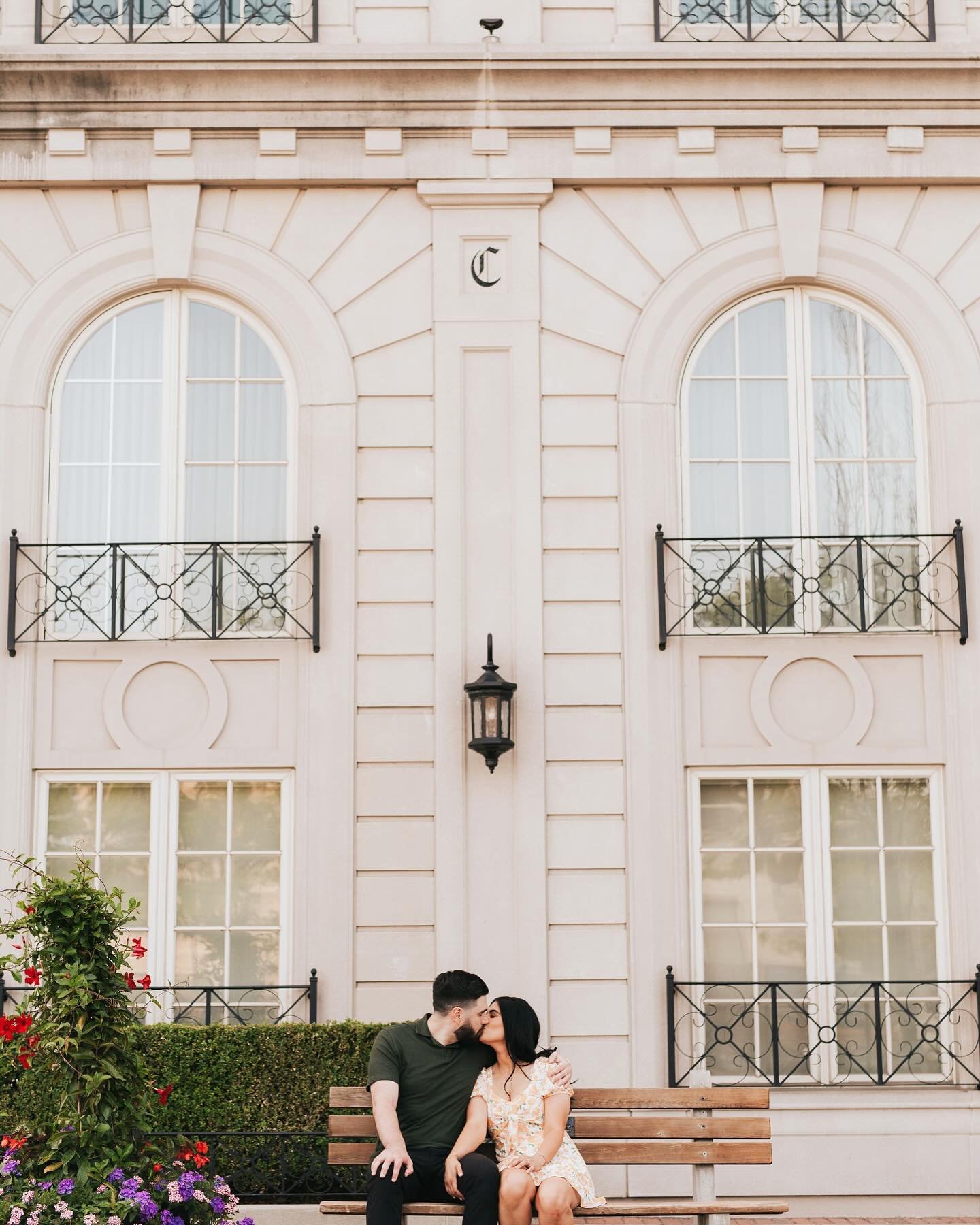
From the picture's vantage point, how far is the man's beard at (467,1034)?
293 inches

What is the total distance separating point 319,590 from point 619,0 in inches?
187

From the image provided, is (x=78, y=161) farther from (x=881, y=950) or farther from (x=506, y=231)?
(x=881, y=950)

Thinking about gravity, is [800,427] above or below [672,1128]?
above

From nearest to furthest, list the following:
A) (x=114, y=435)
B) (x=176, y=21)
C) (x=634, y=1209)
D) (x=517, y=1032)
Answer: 1. (x=634, y=1209)
2. (x=517, y=1032)
3. (x=114, y=435)
4. (x=176, y=21)

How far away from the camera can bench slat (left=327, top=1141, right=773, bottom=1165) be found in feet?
24.9

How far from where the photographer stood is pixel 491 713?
9547 mm

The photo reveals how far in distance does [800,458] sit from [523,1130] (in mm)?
5215

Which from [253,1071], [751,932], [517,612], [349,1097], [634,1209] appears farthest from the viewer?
[517,612]

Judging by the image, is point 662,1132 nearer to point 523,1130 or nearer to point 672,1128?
point 672,1128

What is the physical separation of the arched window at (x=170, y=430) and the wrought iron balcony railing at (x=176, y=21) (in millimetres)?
1875

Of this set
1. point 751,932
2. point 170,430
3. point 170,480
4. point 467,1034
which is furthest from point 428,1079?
point 170,430

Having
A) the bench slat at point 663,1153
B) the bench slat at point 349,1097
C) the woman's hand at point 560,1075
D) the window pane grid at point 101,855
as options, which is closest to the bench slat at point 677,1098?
the bench slat at point 663,1153

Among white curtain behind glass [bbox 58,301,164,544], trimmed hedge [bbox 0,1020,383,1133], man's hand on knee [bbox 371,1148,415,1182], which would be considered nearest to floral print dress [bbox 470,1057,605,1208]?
man's hand on knee [bbox 371,1148,415,1182]

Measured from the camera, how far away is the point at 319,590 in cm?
1005
